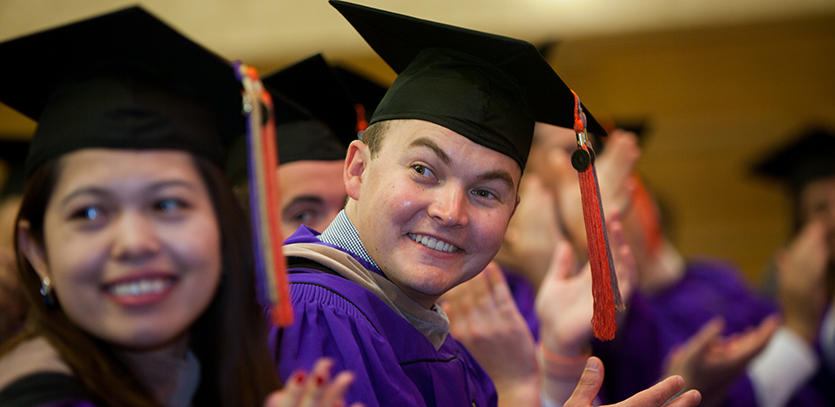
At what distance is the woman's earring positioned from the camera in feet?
4.03

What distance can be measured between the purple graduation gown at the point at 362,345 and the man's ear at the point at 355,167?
0.16m

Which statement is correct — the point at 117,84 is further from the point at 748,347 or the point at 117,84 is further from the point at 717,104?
the point at 717,104

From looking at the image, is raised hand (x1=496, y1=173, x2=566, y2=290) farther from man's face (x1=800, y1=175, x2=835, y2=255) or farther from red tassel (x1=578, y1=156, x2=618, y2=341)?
man's face (x1=800, y1=175, x2=835, y2=255)

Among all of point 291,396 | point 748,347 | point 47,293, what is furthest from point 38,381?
point 748,347

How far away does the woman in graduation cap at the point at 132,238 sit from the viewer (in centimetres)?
113

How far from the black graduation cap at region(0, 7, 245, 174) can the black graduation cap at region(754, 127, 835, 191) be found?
14.6ft

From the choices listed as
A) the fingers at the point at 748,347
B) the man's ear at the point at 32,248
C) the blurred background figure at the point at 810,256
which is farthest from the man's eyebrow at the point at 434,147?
the blurred background figure at the point at 810,256

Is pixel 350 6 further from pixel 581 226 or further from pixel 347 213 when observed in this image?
pixel 581 226

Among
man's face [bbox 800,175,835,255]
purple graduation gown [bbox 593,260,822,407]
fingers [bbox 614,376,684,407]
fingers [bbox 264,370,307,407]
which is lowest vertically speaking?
purple graduation gown [bbox 593,260,822,407]

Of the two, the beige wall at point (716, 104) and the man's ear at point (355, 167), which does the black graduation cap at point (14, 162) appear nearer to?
the man's ear at point (355, 167)

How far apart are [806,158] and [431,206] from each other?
420 cm

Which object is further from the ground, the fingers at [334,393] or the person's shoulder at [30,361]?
the fingers at [334,393]

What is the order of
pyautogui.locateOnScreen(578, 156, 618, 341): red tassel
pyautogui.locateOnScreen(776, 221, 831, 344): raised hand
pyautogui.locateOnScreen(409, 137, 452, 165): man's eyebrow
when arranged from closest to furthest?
pyautogui.locateOnScreen(409, 137, 452, 165): man's eyebrow < pyautogui.locateOnScreen(578, 156, 618, 341): red tassel < pyautogui.locateOnScreen(776, 221, 831, 344): raised hand

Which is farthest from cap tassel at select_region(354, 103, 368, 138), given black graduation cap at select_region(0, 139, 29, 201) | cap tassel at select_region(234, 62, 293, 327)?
black graduation cap at select_region(0, 139, 29, 201)
